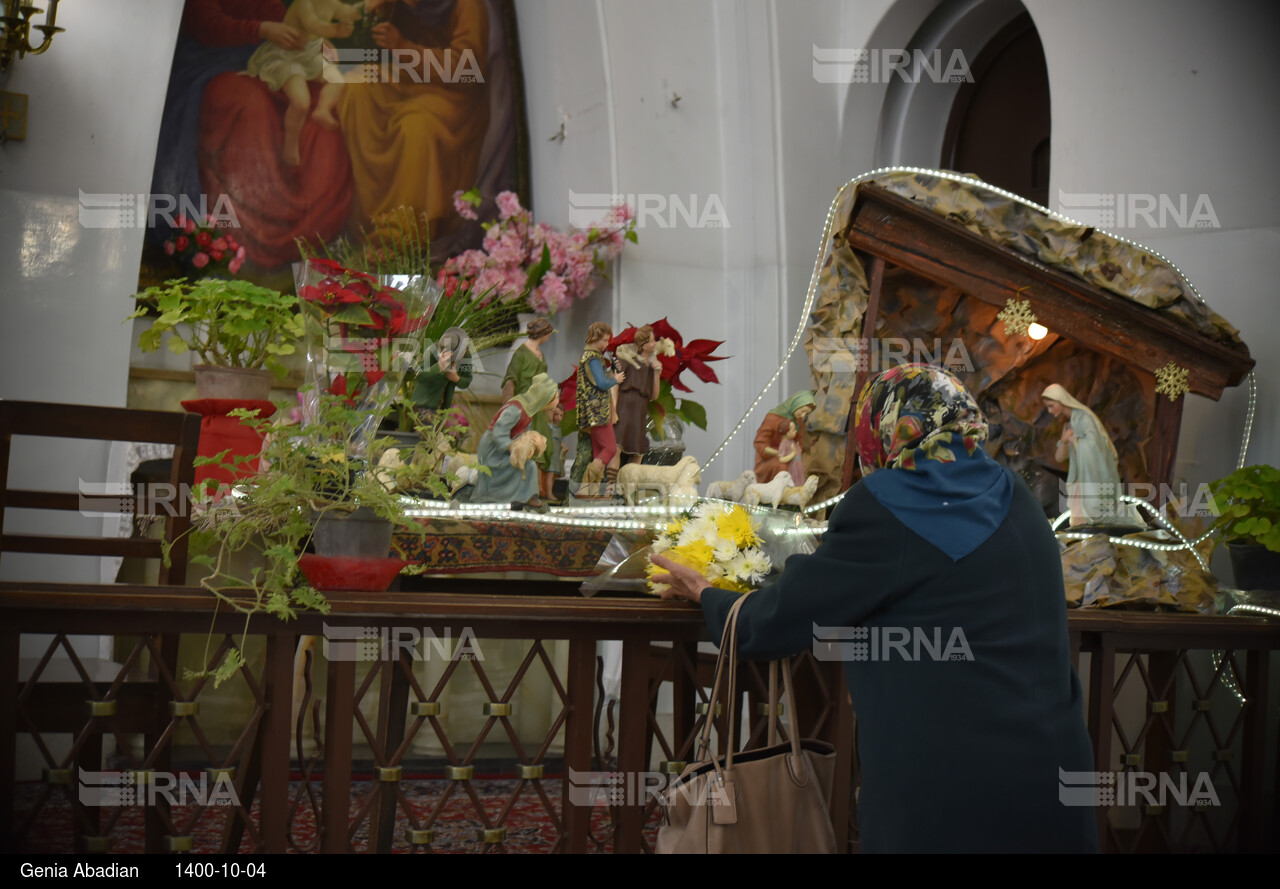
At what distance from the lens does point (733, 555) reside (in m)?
2.97

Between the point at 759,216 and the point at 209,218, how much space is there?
3.39 meters

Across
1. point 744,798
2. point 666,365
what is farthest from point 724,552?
point 666,365

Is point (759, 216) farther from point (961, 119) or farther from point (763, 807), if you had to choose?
point (763, 807)

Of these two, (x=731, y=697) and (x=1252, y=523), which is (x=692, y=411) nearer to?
(x=1252, y=523)

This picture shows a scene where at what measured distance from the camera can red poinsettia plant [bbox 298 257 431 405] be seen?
3969 mm

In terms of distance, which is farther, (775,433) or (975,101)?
(975,101)

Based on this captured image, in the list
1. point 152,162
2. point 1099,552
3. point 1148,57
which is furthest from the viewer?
point 152,162

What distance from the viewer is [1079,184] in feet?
18.7

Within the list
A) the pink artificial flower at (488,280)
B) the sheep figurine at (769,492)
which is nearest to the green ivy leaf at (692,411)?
the sheep figurine at (769,492)

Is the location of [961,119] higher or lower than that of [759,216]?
higher

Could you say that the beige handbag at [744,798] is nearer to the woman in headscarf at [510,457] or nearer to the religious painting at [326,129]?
the woman in headscarf at [510,457]

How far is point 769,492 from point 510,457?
3.64ft

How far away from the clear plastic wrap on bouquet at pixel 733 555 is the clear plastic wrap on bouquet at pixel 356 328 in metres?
1.00

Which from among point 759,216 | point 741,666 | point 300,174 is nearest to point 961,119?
point 759,216
